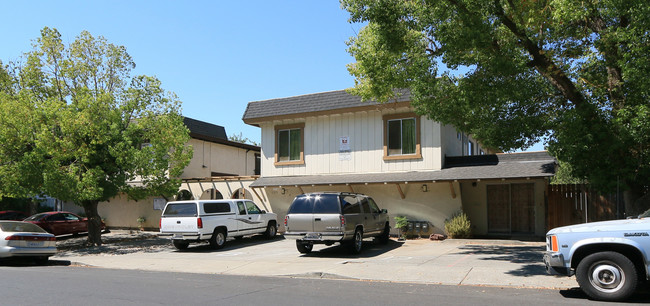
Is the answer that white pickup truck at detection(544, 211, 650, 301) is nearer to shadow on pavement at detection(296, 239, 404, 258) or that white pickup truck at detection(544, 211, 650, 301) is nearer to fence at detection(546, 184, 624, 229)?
shadow on pavement at detection(296, 239, 404, 258)

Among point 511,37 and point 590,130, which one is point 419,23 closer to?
point 511,37

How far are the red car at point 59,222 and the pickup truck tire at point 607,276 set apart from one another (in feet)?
73.3

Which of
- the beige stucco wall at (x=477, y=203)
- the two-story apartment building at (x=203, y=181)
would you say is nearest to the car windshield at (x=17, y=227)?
the two-story apartment building at (x=203, y=181)

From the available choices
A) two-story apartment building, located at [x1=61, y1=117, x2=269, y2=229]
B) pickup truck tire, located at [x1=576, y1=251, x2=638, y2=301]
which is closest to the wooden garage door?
two-story apartment building, located at [x1=61, y1=117, x2=269, y2=229]

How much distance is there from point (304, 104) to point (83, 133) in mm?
8815

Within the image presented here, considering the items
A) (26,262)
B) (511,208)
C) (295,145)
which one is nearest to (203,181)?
(295,145)

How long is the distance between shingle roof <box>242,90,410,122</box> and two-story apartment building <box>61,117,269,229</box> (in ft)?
10.5

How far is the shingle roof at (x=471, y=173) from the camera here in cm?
1712

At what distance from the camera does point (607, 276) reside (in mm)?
7969

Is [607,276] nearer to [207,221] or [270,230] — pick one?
[207,221]

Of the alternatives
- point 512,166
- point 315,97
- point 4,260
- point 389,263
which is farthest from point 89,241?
point 512,166

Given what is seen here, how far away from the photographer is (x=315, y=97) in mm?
21172

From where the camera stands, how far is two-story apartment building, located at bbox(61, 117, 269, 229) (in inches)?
932

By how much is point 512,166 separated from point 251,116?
37.3 feet
